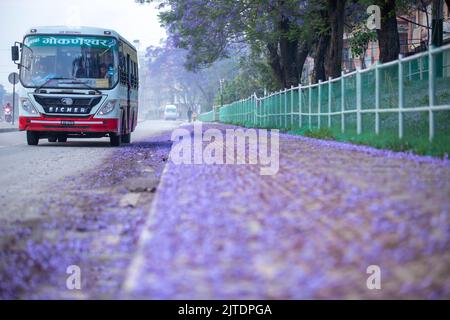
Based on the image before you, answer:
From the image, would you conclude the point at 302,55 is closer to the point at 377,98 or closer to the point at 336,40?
the point at 336,40

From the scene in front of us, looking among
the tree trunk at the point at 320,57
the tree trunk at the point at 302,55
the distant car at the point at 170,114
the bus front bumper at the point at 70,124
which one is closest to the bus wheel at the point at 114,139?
the bus front bumper at the point at 70,124

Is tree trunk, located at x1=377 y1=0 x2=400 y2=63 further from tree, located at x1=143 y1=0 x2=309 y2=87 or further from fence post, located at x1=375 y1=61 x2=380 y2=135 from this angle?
fence post, located at x1=375 y1=61 x2=380 y2=135

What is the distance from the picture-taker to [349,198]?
5.34 metres

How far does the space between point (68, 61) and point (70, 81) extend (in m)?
0.59

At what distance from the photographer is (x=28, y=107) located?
771 inches

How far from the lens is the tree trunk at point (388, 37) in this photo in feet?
80.7

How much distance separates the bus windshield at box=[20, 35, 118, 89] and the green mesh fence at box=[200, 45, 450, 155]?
5.76m

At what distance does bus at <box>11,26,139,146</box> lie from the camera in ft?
63.8

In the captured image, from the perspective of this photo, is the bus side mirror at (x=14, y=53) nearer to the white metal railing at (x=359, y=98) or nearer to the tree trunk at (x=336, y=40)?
A: the white metal railing at (x=359, y=98)

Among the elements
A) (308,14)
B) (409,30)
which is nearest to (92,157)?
(308,14)

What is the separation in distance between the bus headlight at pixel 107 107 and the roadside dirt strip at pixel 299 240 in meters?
12.8

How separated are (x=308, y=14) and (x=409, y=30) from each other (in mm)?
30799

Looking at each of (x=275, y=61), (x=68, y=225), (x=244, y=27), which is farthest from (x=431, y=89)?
(x=275, y=61)

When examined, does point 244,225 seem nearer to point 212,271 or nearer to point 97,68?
point 212,271
